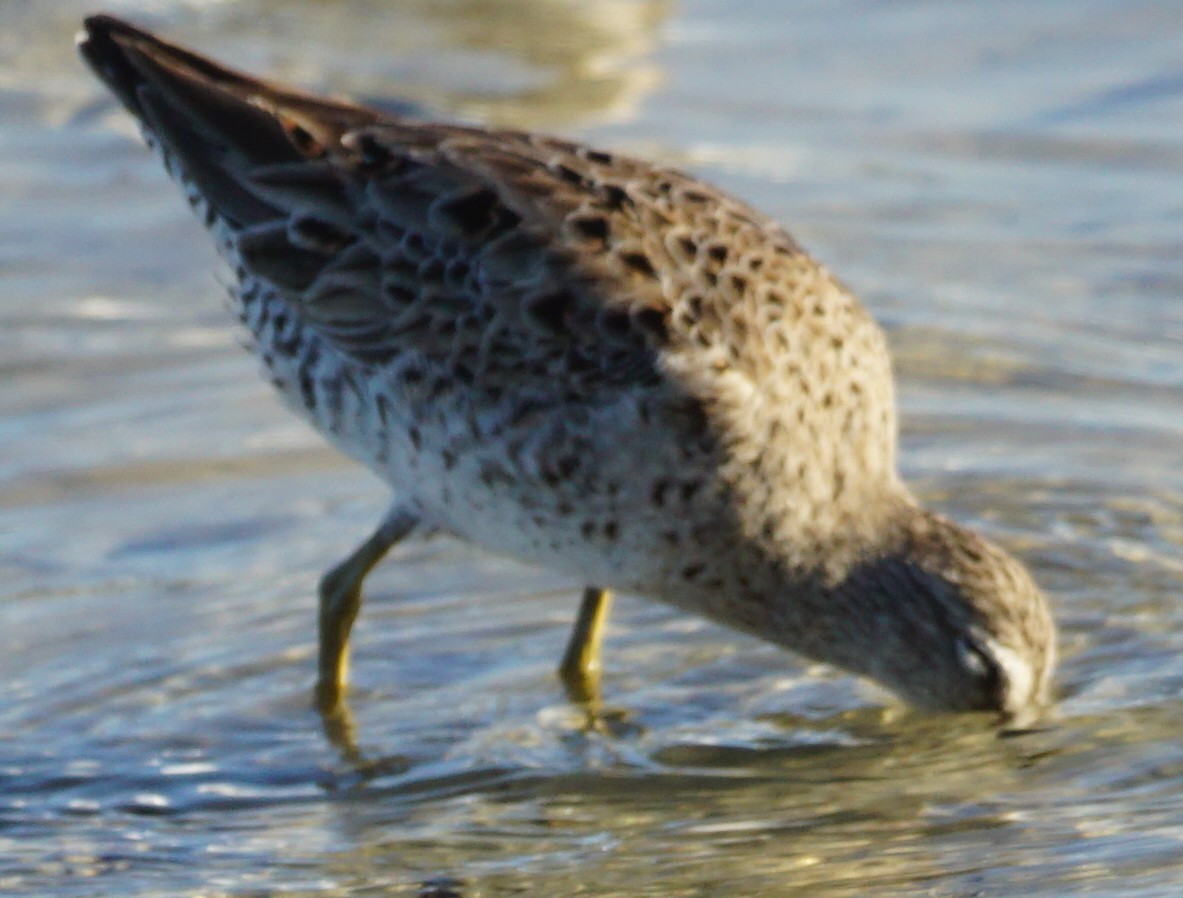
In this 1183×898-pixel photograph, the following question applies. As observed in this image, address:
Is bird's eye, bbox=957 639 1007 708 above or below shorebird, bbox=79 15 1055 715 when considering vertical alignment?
below

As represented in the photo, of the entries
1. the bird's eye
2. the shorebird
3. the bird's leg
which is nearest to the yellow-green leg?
the shorebird

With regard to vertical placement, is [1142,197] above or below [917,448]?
above

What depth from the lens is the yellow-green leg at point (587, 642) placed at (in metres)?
7.51

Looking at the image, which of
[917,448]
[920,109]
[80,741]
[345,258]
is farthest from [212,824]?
[920,109]

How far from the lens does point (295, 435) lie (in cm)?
923

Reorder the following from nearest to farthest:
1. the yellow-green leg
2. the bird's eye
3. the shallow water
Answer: the shallow water
the bird's eye
the yellow-green leg

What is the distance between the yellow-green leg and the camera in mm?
7512

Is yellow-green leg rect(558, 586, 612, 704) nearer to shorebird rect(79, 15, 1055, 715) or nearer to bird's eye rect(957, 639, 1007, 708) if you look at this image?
shorebird rect(79, 15, 1055, 715)

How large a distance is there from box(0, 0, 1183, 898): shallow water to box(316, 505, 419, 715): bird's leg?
15 centimetres

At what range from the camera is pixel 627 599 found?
27.0 ft

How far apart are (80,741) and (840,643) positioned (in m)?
2.20

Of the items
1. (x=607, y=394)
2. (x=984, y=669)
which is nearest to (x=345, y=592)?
(x=607, y=394)

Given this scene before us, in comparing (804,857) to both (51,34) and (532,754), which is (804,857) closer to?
(532,754)

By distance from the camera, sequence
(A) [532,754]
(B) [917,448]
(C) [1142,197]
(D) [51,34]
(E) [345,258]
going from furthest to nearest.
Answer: (D) [51,34]
(C) [1142,197]
(B) [917,448]
(E) [345,258]
(A) [532,754]
